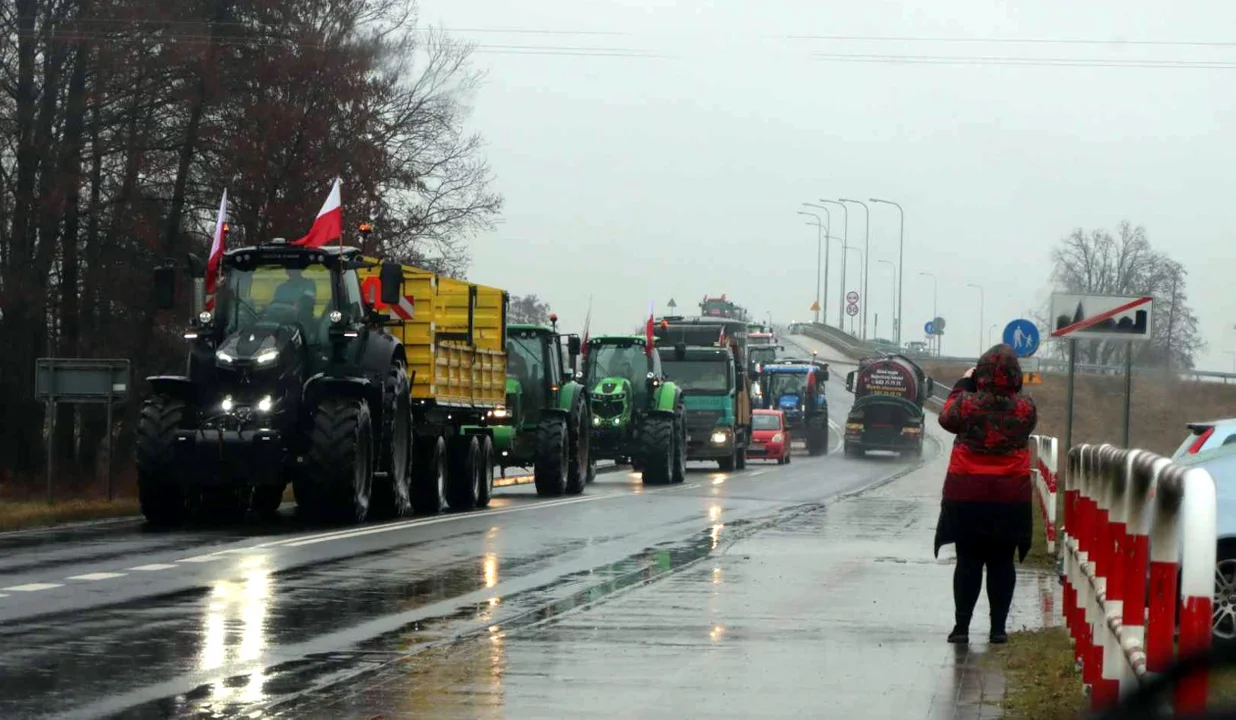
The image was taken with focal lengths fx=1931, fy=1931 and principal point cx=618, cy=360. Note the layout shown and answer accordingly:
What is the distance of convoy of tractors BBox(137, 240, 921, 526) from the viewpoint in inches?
806

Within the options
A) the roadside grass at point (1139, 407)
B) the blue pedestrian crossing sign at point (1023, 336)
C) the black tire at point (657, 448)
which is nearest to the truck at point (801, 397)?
the roadside grass at point (1139, 407)

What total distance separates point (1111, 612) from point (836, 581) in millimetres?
7896

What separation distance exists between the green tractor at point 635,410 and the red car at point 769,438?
634 inches

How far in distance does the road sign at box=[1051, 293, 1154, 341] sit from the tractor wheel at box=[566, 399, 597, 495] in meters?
10.2

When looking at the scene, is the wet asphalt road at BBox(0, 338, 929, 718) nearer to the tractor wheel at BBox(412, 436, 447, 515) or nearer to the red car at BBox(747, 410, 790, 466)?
the tractor wheel at BBox(412, 436, 447, 515)

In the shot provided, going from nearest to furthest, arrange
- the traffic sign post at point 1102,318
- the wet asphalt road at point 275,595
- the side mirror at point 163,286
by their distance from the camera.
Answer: the wet asphalt road at point 275,595
the side mirror at point 163,286
the traffic sign post at point 1102,318

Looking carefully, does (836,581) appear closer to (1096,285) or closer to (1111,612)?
(1111,612)

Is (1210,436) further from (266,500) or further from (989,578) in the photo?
(266,500)

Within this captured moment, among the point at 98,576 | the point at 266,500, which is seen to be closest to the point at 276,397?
the point at 266,500

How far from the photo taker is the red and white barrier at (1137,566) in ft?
18.2

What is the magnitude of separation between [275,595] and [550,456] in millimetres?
16217

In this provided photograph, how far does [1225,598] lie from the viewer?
1112 centimetres

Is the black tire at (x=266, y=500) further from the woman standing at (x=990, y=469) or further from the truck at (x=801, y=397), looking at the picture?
the truck at (x=801, y=397)

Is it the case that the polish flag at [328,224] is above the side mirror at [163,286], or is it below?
above
